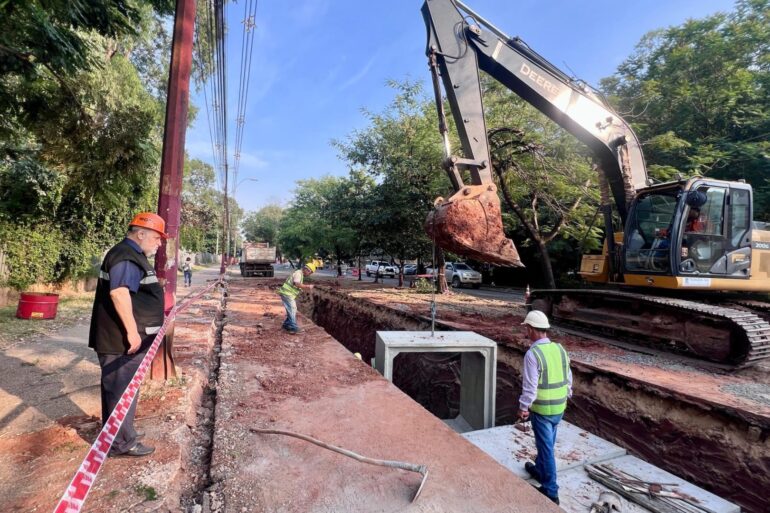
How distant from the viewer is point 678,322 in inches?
250

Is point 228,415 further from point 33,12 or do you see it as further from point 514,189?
Result: point 514,189

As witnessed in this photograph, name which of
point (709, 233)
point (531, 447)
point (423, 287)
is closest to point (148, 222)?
point (531, 447)

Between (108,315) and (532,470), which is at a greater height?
(108,315)

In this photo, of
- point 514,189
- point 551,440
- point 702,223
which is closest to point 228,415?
point 551,440

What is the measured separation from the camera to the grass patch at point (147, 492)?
240 centimetres

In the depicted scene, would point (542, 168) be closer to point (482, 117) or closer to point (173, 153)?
point (482, 117)

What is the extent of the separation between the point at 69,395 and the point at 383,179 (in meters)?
14.3

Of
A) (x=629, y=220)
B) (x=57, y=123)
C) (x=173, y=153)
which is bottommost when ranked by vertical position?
(x=629, y=220)

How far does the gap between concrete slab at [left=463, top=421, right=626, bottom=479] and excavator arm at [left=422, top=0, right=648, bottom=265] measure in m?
2.03

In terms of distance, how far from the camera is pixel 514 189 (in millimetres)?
13750

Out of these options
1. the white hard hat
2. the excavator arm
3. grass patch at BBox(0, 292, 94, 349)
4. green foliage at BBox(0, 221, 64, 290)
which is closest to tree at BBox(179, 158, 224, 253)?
green foliage at BBox(0, 221, 64, 290)

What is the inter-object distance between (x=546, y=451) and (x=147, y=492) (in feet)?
9.78

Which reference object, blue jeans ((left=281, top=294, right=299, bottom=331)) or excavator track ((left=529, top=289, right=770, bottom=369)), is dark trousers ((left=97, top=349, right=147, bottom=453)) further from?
excavator track ((left=529, top=289, right=770, bottom=369))

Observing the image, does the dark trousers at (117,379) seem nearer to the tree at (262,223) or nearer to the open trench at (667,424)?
the open trench at (667,424)
